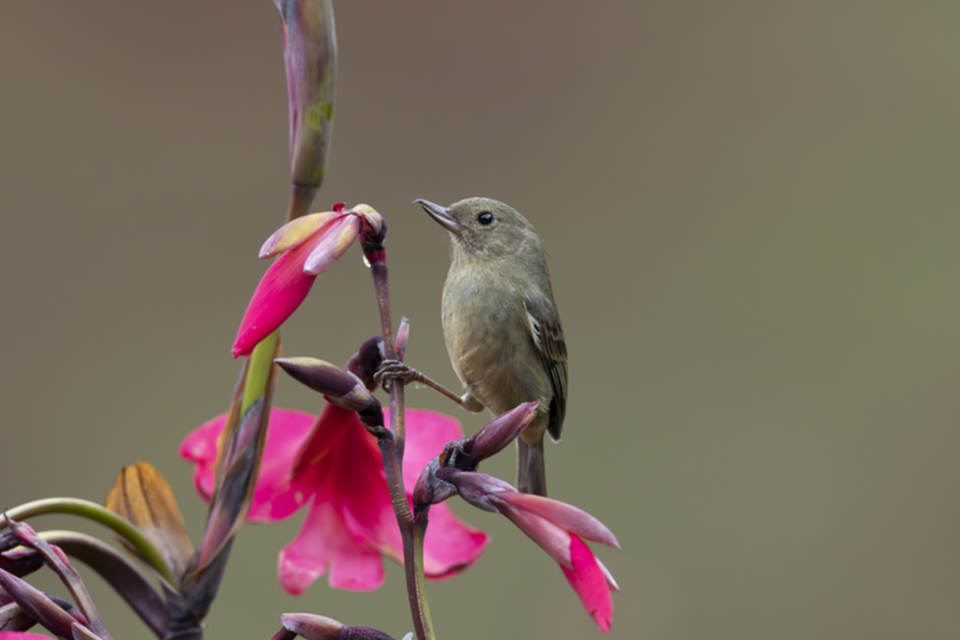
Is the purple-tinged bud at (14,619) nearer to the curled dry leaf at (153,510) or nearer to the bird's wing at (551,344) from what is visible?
the curled dry leaf at (153,510)

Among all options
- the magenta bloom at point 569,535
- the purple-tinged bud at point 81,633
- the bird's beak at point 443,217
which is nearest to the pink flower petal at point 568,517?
the magenta bloom at point 569,535

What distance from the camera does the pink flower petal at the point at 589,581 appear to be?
21 centimetres

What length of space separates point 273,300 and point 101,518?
0.12 metres

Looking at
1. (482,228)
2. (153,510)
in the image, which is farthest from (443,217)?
(153,510)

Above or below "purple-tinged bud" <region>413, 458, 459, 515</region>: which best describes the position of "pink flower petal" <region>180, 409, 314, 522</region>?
below

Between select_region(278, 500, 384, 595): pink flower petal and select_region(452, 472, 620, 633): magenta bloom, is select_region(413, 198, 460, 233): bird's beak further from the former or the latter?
select_region(452, 472, 620, 633): magenta bloom

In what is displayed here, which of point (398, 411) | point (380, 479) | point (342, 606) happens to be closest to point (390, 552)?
point (380, 479)

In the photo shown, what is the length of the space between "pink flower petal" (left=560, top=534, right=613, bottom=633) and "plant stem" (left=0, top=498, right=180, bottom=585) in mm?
163

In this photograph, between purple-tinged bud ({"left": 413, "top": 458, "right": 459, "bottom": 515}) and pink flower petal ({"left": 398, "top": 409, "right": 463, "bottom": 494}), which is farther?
pink flower petal ({"left": 398, "top": 409, "right": 463, "bottom": 494})

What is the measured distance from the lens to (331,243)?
0.23 metres

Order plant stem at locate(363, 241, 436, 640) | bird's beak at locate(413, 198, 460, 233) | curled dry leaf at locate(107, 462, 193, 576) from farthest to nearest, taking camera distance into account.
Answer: bird's beak at locate(413, 198, 460, 233) → curled dry leaf at locate(107, 462, 193, 576) → plant stem at locate(363, 241, 436, 640)

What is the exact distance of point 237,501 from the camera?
304 millimetres

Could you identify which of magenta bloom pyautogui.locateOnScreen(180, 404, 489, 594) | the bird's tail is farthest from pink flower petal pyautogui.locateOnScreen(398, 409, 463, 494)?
the bird's tail

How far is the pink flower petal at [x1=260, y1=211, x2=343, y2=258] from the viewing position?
23 cm
